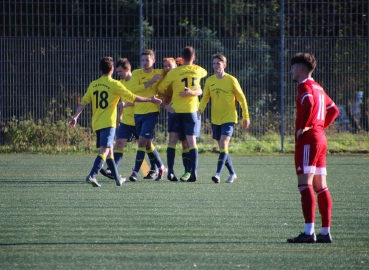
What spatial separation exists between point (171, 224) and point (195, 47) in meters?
10.8

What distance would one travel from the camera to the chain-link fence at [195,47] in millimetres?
17562

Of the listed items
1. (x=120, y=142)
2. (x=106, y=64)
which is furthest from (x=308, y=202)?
(x=120, y=142)

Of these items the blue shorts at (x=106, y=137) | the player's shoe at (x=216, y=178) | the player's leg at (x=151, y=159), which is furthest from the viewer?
the player's leg at (x=151, y=159)

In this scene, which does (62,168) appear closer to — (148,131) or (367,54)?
(148,131)

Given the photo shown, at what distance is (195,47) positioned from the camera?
17.8 m

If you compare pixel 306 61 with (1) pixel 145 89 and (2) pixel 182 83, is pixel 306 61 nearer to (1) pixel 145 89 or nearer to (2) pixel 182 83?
Answer: (2) pixel 182 83

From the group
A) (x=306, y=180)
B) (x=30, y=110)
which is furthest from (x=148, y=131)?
(x=30, y=110)

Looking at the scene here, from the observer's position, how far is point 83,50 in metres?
17.5

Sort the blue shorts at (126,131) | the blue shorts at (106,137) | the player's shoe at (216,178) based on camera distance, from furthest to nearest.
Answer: the blue shorts at (126,131), the player's shoe at (216,178), the blue shorts at (106,137)

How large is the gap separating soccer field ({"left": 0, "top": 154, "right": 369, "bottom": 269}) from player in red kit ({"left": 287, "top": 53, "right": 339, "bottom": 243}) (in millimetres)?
176

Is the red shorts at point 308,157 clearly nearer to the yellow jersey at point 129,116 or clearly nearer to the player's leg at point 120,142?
the player's leg at point 120,142

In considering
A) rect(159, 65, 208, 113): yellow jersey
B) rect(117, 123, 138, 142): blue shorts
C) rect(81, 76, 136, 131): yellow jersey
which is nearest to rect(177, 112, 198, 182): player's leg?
rect(159, 65, 208, 113): yellow jersey

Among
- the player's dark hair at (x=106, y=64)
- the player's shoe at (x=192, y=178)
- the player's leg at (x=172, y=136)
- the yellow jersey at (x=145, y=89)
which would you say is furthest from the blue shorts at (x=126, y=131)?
the player's dark hair at (x=106, y=64)

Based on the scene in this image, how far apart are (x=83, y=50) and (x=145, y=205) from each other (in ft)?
30.7
